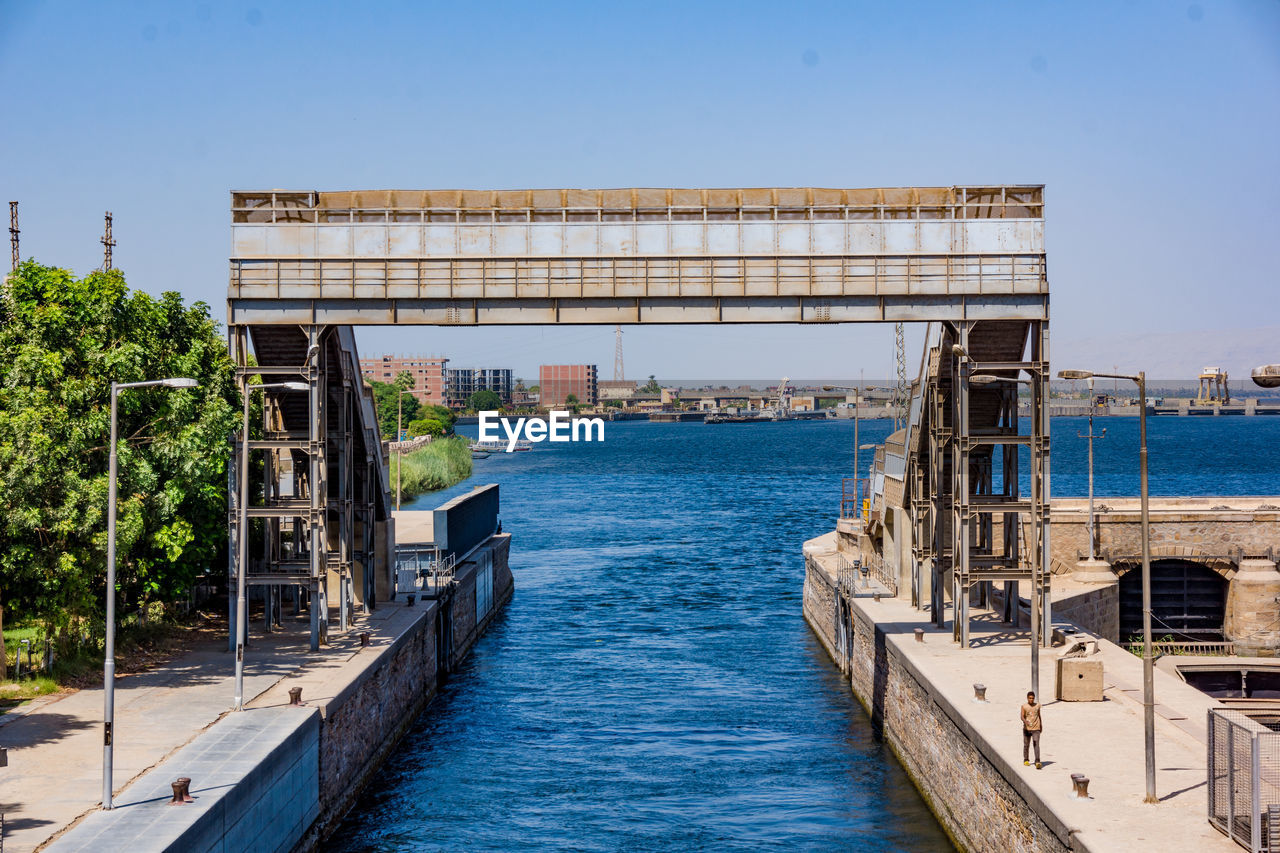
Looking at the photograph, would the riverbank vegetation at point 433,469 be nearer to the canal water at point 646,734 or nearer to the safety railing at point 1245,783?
the canal water at point 646,734

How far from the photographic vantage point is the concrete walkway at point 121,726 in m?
23.0

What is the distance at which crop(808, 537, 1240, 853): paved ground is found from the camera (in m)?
21.9

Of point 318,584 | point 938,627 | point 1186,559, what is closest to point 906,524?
point 938,627

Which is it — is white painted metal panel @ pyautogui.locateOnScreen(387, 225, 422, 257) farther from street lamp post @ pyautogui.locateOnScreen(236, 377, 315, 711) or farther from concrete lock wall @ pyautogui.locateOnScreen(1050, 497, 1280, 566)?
concrete lock wall @ pyautogui.locateOnScreen(1050, 497, 1280, 566)

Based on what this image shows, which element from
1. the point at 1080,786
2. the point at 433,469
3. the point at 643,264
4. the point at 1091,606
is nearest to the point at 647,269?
the point at 643,264

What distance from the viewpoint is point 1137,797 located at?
2355cm


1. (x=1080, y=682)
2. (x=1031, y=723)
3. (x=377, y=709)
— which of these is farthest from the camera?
(x=377, y=709)

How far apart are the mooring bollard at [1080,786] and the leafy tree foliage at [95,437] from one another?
23844mm

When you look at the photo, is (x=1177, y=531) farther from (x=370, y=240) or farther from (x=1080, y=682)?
(x=370, y=240)

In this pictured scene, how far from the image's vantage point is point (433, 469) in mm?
140625

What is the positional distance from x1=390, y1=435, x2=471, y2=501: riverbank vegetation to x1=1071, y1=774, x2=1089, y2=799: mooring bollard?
326 ft

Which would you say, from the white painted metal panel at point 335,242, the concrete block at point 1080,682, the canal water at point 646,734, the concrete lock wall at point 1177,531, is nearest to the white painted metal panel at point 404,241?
the white painted metal panel at point 335,242

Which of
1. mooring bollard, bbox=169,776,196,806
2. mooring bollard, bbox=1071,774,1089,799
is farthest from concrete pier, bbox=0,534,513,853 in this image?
mooring bollard, bbox=1071,774,1089,799

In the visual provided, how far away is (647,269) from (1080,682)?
1781 centimetres
